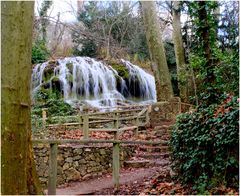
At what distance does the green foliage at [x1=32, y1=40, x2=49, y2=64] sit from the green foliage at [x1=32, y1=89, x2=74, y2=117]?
131 inches

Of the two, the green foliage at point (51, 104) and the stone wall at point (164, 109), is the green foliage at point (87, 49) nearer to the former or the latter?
the green foliage at point (51, 104)

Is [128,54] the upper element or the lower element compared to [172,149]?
upper

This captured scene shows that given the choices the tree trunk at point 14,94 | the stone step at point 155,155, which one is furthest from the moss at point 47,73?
the tree trunk at point 14,94

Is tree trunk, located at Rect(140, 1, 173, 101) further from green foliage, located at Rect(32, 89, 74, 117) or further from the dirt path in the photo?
the dirt path

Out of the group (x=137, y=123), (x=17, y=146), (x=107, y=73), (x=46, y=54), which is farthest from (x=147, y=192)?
(x=46, y=54)

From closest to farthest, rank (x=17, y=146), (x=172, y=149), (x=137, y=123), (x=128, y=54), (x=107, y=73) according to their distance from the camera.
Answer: (x=17, y=146)
(x=172, y=149)
(x=137, y=123)
(x=107, y=73)
(x=128, y=54)

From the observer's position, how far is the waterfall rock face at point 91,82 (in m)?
19.6

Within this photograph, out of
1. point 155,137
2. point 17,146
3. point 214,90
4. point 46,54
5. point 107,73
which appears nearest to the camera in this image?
point 17,146

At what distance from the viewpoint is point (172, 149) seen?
698 centimetres

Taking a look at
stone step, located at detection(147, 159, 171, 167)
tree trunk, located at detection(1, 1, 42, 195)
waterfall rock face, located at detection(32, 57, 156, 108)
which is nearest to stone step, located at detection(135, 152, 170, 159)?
stone step, located at detection(147, 159, 171, 167)

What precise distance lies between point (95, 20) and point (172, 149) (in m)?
22.5

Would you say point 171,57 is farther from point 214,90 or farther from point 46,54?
point 214,90

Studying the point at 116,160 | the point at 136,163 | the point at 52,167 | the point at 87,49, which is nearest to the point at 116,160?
the point at 116,160

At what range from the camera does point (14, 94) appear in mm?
4508
